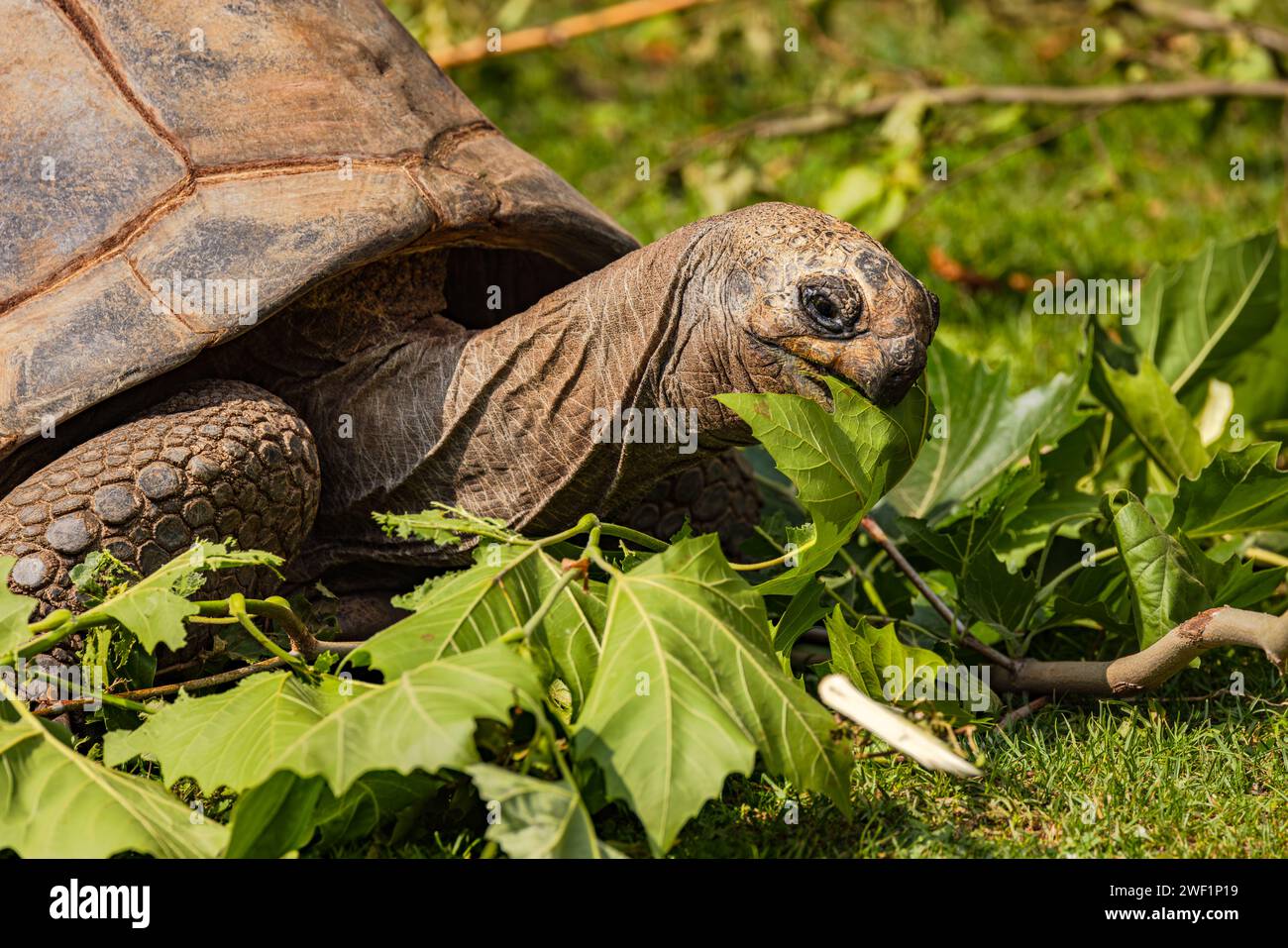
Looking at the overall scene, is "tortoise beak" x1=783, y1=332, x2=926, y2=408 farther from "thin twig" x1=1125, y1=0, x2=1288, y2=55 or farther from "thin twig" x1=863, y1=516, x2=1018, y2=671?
"thin twig" x1=1125, y1=0, x2=1288, y2=55

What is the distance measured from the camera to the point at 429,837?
231cm

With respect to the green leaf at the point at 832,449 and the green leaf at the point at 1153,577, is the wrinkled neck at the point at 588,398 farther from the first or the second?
the green leaf at the point at 1153,577

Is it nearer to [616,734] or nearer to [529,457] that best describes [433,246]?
[529,457]

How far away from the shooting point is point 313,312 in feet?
9.95

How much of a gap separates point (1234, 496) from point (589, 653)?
1.50m

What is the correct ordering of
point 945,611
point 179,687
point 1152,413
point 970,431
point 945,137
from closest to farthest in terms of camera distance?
1. point 179,687
2. point 945,611
3. point 1152,413
4. point 970,431
5. point 945,137

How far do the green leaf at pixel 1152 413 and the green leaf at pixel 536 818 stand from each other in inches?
81.2

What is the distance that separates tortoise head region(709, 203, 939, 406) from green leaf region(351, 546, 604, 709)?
61 centimetres

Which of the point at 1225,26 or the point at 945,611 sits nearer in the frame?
the point at 945,611

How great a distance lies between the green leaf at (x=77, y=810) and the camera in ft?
6.44

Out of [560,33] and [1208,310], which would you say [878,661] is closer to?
[1208,310]

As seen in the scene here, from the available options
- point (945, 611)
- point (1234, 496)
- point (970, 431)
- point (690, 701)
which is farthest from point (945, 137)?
point (690, 701)

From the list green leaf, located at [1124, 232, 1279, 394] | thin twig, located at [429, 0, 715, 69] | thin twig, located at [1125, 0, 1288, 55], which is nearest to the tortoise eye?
green leaf, located at [1124, 232, 1279, 394]
